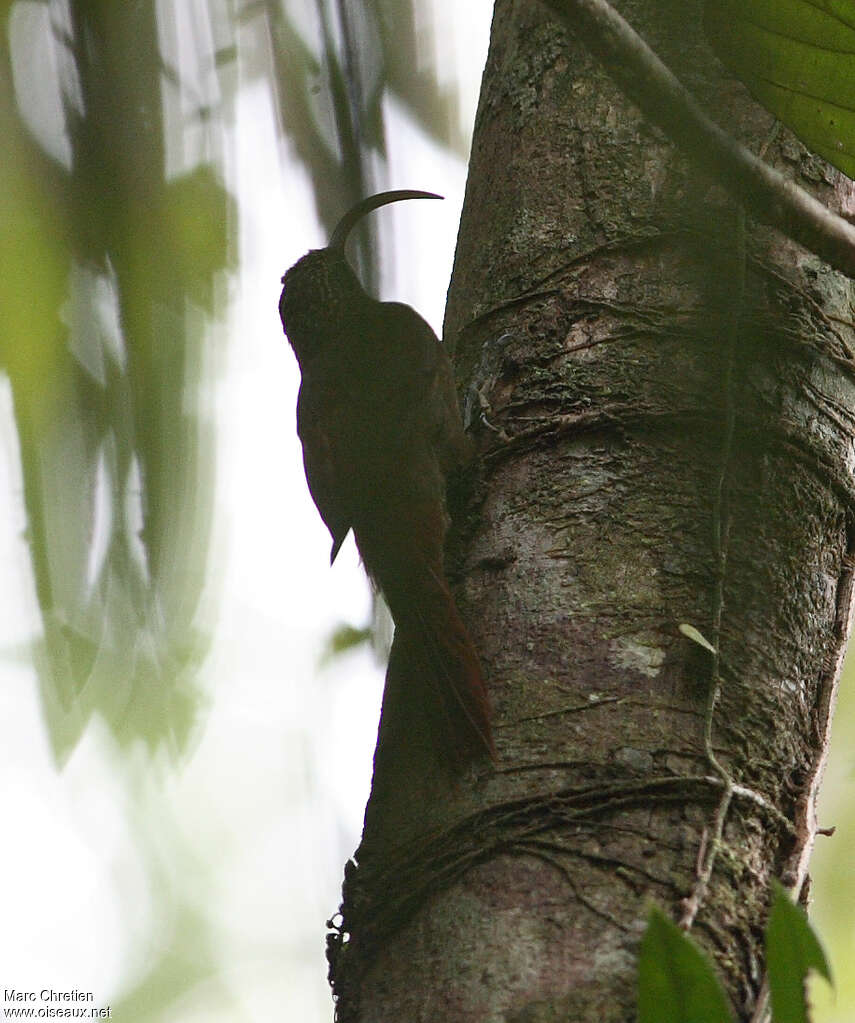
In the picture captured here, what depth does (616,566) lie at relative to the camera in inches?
73.4

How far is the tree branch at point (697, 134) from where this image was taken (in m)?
1.54

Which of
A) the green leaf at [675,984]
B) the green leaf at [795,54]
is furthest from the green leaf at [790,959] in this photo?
the green leaf at [795,54]

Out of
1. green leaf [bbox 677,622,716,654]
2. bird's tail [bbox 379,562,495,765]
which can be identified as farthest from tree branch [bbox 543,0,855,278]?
bird's tail [bbox 379,562,495,765]

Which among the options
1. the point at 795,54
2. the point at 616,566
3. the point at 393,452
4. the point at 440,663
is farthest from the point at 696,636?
the point at 393,452

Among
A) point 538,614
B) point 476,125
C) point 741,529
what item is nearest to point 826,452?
point 741,529

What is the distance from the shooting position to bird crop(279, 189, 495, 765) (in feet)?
6.18

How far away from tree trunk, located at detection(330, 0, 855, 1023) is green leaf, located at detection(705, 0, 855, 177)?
1.54 feet

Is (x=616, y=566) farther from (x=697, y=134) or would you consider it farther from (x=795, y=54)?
(x=795, y=54)

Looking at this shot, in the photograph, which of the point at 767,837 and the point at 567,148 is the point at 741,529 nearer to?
the point at 767,837

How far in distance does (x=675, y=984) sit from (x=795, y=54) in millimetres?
1197

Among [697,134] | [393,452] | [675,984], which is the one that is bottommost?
[675,984]

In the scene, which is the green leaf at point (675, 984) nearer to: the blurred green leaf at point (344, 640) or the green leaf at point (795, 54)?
the green leaf at point (795, 54)

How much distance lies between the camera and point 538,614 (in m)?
1.86

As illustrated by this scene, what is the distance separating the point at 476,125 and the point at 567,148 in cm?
36
